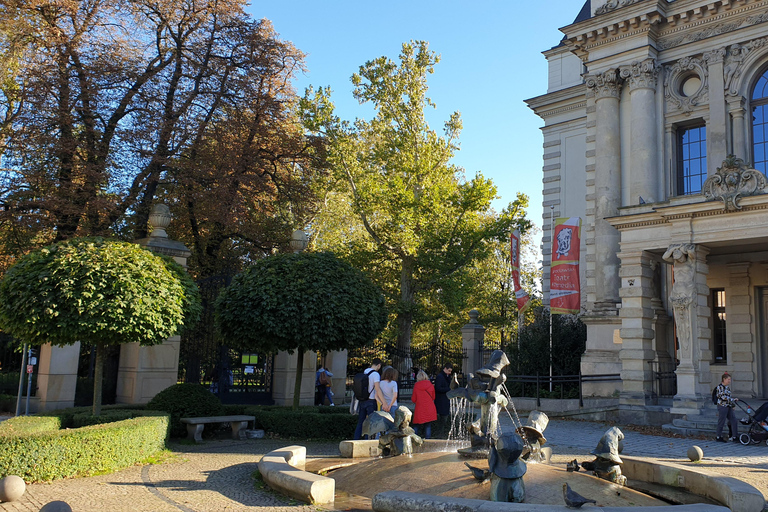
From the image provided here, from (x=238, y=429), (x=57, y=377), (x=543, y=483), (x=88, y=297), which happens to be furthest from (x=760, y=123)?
(x=57, y=377)

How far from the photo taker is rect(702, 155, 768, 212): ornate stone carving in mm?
16109

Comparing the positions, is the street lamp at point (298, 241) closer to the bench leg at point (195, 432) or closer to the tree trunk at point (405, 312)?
the bench leg at point (195, 432)

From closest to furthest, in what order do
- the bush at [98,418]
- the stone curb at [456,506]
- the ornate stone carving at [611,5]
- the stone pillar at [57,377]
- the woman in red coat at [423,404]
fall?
the stone curb at [456,506], the bush at [98,418], the woman in red coat at [423,404], the stone pillar at [57,377], the ornate stone carving at [611,5]

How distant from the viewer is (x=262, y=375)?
19266 mm

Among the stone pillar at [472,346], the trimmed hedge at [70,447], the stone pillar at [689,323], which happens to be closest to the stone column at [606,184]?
the stone pillar at [689,323]

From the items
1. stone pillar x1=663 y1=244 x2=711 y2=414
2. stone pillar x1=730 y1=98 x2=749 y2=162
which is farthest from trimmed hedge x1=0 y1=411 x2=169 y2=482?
stone pillar x1=730 y1=98 x2=749 y2=162

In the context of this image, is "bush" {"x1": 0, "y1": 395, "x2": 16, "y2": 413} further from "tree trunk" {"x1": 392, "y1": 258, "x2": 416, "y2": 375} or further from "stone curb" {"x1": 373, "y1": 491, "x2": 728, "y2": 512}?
"stone curb" {"x1": 373, "y1": 491, "x2": 728, "y2": 512}

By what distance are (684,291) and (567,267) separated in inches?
198

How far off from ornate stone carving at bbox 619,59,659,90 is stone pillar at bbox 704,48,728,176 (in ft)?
5.45

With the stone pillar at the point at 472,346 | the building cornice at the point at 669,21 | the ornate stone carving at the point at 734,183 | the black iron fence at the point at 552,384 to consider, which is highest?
the building cornice at the point at 669,21

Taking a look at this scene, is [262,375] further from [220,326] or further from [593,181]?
[593,181]

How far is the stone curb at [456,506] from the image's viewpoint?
240 inches

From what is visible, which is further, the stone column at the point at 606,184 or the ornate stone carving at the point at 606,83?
the ornate stone carving at the point at 606,83

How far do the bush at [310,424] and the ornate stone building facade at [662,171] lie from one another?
8.18 meters
